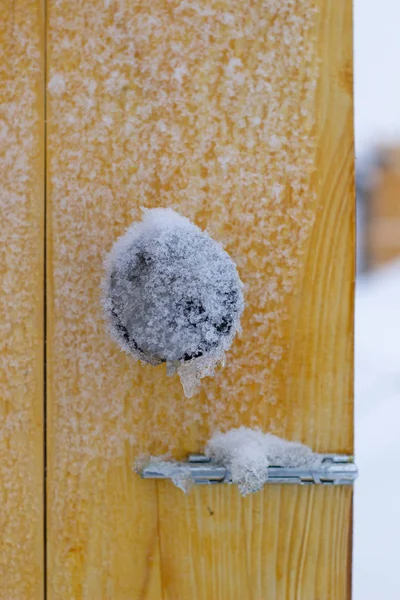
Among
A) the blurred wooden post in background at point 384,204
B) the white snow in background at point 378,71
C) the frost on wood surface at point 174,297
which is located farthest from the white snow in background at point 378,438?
the frost on wood surface at point 174,297

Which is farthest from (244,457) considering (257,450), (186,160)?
(186,160)

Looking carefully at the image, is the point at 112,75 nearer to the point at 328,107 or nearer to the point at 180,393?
the point at 328,107

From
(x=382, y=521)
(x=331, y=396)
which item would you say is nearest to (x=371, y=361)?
(x=382, y=521)

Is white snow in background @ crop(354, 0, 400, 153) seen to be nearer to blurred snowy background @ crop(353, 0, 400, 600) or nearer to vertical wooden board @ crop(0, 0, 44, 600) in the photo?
blurred snowy background @ crop(353, 0, 400, 600)

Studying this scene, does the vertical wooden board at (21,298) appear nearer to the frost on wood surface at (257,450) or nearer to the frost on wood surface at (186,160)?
the frost on wood surface at (186,160)

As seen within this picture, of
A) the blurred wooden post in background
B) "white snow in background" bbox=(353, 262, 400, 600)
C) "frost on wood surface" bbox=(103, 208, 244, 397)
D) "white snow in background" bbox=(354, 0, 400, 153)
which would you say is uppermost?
"white snow in background" bbox=(354, 0, 400, 153)

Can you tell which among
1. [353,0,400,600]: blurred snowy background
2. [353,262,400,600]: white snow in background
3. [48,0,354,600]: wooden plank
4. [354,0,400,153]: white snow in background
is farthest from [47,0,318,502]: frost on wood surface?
[353,262,400,600]: white snow in background

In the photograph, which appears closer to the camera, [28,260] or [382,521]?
[28,260]

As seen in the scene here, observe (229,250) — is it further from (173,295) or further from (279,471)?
(279,471)
